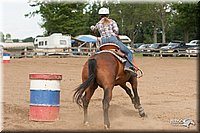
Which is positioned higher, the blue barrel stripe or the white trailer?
the white trailer

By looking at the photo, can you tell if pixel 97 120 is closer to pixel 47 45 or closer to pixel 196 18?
pixel 196 18

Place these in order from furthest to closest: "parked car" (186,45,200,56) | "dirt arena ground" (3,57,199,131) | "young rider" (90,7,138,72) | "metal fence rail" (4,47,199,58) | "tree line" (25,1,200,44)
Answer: "tree line" (25,1,200,44) → "metal fence rail" (4,47,199,58) → "parked car" (186,45,200,56) → "young rider" (90,7,138,72) → "dirt arena ground" (3,57,199,131)

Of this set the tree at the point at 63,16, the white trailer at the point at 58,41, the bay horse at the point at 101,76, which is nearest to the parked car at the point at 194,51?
the white trailer at the point at 58,41

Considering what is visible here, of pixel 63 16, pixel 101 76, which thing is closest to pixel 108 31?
pixel 101 76

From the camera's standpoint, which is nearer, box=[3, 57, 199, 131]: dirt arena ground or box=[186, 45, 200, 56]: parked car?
box=[3, 57, 199, 131]: dirt arena ground

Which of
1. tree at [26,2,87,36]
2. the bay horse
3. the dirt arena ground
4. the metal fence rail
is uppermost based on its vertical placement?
tree at [26,2,87,36]

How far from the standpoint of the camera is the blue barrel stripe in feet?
27.4

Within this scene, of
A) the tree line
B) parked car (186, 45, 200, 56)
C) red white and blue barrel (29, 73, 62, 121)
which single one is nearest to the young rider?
red white and blue barrel (29, 73, 62, 121)

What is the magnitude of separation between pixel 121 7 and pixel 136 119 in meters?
57.0

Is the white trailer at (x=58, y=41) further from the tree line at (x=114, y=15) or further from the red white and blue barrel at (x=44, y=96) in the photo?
the red white and blue barrel at (x=44, y=96)

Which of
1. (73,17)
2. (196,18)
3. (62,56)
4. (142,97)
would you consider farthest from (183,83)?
(73,17)

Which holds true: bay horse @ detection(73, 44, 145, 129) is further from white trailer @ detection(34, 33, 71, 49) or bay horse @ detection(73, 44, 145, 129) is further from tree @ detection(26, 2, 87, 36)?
tree @ detection(26, 2, 87, 36)

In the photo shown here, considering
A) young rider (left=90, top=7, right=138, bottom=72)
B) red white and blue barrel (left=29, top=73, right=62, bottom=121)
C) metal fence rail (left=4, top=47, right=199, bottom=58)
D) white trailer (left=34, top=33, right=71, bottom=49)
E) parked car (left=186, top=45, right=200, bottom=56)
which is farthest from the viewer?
white trailer (left=34, top=33, right=71, bottom=49)

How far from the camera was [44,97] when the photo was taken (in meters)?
8.35
